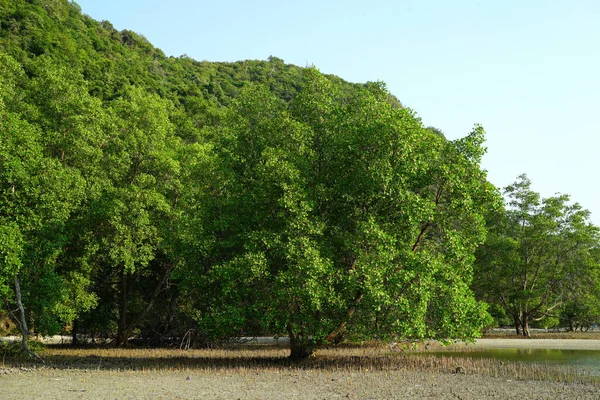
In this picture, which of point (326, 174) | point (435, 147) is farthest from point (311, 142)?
point (435, 147)

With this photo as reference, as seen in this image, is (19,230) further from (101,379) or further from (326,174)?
(326,174)

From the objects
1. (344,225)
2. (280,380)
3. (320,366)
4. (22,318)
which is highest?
(344,225)

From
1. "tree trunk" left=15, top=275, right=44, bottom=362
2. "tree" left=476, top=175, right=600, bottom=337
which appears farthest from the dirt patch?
"tree" left=476, top=175, right=600, bottom=337

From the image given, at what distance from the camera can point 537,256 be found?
60125mm

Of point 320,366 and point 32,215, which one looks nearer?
point 320,366

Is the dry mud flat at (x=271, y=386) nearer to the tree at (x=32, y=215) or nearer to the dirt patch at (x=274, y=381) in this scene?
the dirt patch at (x=274, y=381)

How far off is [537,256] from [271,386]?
50704 mm

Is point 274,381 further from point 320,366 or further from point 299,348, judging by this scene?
point 299,348

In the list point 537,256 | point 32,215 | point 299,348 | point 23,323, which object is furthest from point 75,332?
point 537,256

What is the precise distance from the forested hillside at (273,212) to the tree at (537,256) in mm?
34169

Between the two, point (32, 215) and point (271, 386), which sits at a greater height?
point (32, 215)

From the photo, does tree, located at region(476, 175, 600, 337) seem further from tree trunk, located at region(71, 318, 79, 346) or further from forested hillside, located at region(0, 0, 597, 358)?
tree trunk, located at region(71, 318, 79, 346)

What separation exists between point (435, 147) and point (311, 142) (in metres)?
6.31

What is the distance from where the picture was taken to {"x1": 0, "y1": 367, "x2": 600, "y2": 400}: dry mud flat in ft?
54.3
